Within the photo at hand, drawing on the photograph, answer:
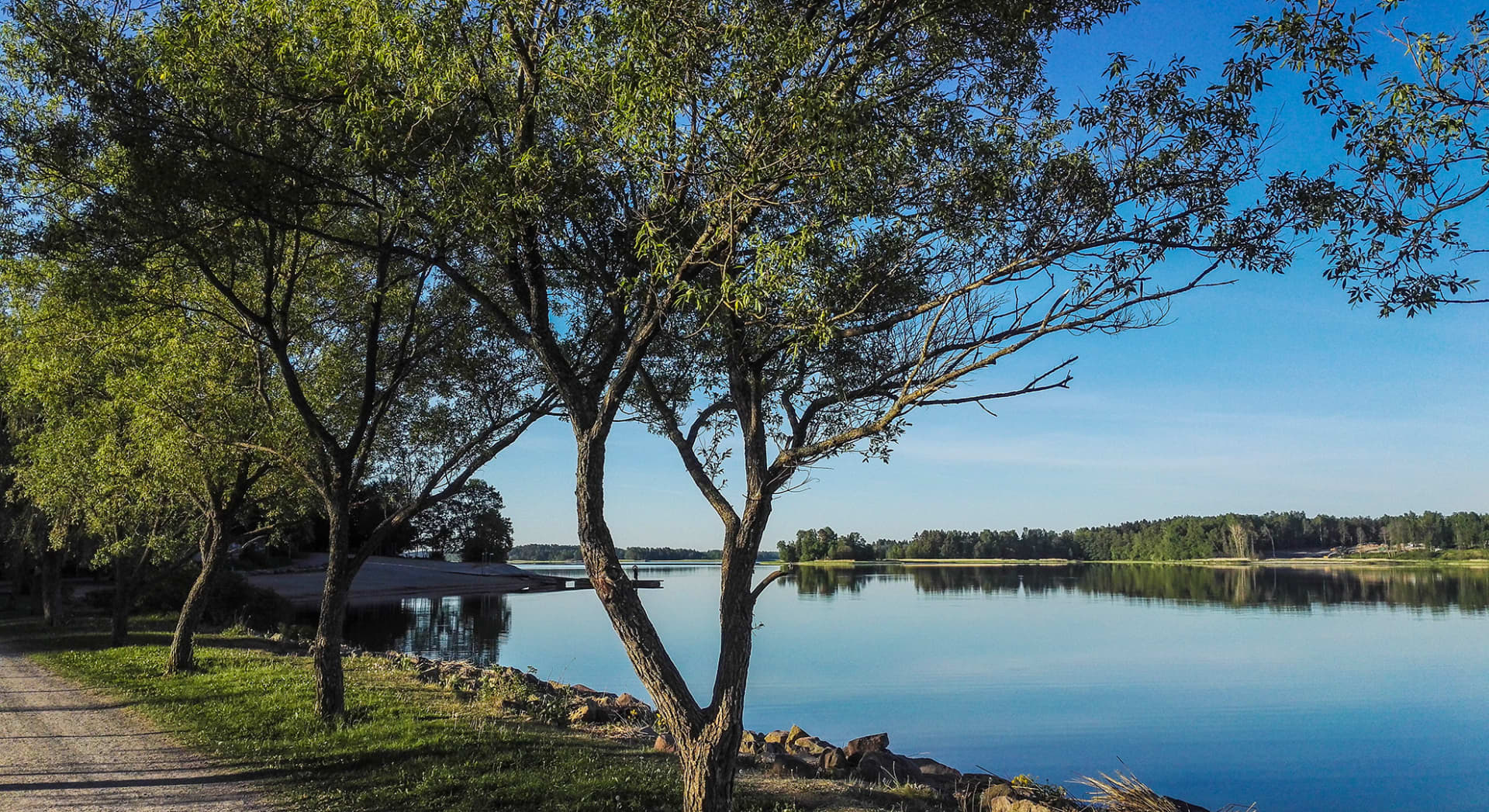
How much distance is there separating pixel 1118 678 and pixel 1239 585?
50.5m

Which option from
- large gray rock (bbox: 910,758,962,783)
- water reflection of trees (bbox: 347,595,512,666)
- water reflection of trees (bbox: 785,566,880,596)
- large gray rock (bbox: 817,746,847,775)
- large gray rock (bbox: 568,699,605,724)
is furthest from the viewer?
water reflection of trees (bbox: 785,566,880,596)

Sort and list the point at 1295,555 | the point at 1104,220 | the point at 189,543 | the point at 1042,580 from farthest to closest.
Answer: the point at 1295,555
the point at 1042,580
the point at 189,543
the point at 1104,220

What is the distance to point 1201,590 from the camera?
2399 inches

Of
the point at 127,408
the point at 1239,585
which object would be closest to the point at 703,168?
the point at 127,408

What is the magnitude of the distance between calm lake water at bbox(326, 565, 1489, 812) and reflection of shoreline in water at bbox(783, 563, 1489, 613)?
3.53 ft

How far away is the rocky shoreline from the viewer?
1029cm

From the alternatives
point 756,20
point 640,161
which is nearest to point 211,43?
point 640,161

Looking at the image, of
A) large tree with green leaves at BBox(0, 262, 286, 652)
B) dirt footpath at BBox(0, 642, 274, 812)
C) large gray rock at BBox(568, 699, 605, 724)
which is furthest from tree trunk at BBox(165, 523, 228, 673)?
large gray rock at BBox(568, 699, 605, 724)

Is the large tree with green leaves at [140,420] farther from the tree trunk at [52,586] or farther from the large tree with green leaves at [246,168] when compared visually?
the tree trunk at [52,586]

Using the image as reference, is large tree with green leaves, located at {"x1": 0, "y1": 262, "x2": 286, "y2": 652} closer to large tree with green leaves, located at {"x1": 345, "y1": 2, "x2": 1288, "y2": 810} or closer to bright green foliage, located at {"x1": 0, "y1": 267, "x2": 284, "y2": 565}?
bright green foliage, located at {"x1": 0, "y1": 267, "x2": 284, "y2": 565}

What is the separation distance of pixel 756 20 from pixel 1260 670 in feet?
85.3

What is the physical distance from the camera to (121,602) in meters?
18.8

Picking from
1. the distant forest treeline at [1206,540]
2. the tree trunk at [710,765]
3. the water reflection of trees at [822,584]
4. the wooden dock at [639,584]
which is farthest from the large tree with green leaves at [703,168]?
the distant forest treeline at [1206,540]

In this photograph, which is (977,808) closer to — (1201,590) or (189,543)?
(189,543)
